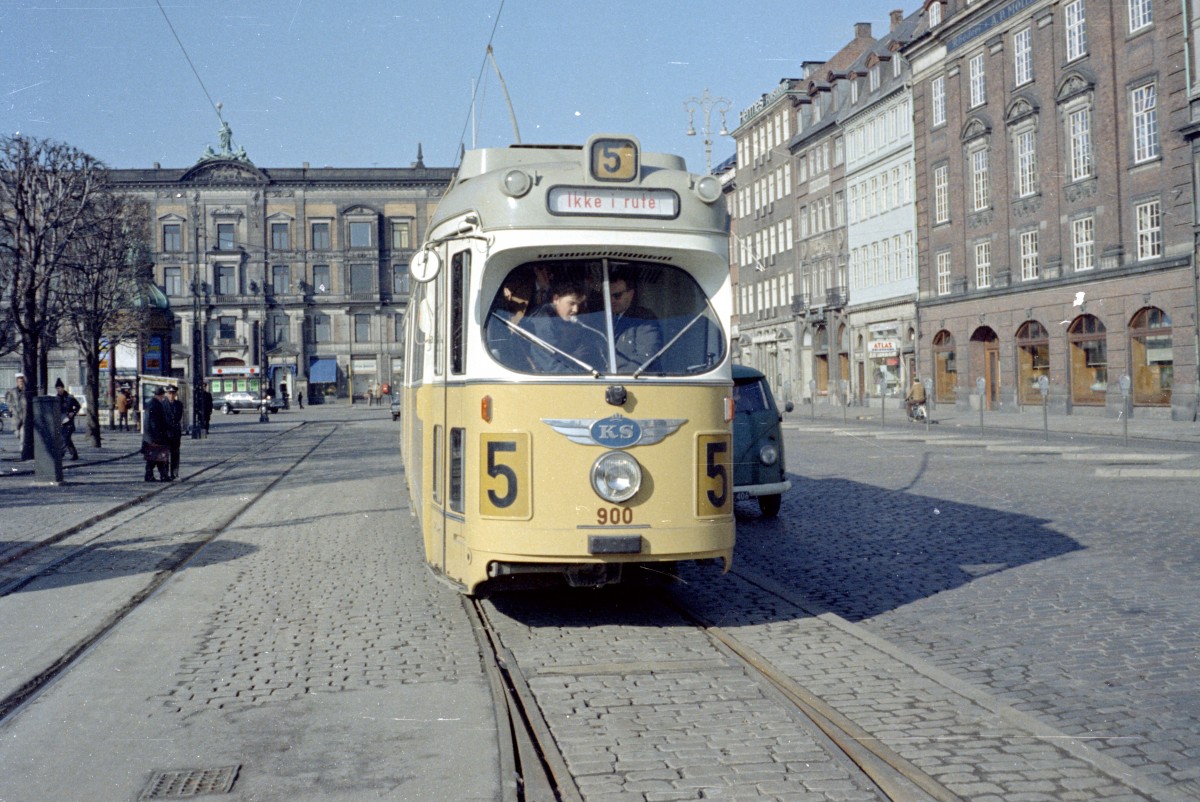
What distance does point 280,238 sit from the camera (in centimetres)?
9294

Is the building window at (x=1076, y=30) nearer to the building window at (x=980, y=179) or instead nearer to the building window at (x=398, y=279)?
the building window at (x=980, y=179)

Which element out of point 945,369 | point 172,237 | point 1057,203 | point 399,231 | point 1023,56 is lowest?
point 945,369

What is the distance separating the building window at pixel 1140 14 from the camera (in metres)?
38.2

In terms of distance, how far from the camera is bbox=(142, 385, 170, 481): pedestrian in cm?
2156

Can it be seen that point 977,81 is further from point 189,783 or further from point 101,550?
point 189,783

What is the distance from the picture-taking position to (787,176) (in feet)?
245

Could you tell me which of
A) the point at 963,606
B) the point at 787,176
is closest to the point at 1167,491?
the point at 963,606

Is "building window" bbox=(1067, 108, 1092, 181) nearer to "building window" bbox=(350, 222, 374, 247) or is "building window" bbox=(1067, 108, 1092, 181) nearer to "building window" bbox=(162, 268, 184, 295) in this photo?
"building window" bbox=(350, 222, 374, 247)

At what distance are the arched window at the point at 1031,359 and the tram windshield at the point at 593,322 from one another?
132ft

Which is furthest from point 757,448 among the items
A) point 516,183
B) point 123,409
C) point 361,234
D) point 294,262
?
point 294,262

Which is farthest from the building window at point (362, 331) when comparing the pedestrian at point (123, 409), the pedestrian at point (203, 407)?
the pedestrian at point (203, 407)

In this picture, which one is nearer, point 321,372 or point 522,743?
point 522,743

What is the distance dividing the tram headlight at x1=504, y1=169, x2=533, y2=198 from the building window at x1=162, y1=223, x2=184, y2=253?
88980mm

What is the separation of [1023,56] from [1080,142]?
17.2ft
